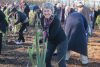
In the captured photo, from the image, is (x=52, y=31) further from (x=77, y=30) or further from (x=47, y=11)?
(x=77, y=30)

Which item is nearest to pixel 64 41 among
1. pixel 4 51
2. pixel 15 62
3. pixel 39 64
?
pixel 39 64

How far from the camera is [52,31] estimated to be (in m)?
6.47

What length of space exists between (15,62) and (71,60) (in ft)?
5.12

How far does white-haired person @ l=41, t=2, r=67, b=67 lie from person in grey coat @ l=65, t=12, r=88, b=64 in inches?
83.9

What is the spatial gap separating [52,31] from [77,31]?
271 centimetres

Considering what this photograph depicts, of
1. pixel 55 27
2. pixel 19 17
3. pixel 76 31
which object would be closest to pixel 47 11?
pixel 55 27

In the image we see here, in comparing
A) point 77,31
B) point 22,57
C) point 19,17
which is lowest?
point 22,57

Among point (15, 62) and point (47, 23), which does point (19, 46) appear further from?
point (47, 23)

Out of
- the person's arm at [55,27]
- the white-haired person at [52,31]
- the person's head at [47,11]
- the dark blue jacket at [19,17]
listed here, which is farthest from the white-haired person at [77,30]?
the dark blue jacket at [19,17]

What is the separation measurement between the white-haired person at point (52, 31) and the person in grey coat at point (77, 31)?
2.13m

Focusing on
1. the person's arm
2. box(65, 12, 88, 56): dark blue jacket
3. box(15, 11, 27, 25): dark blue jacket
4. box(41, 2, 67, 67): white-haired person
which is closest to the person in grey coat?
box(65, 12, 88, 56): dark blue jacket

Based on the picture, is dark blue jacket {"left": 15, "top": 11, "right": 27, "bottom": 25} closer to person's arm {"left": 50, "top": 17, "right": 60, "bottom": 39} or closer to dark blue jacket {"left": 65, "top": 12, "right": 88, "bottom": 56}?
dark blue jacket {"left": 65, "top": 12, "right": 88, "bottom": 56}

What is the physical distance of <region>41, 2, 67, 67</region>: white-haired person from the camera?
20.4 feet

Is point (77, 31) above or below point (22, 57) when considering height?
above
